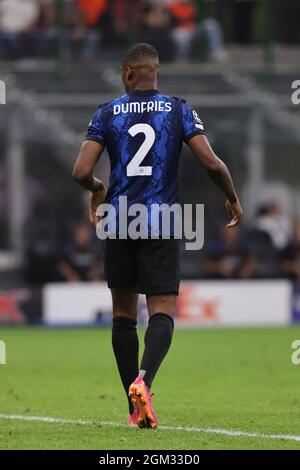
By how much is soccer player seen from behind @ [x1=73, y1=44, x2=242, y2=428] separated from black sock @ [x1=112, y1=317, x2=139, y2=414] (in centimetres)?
13

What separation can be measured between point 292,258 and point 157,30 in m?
4.92

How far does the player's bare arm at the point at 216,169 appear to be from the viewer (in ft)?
23.1

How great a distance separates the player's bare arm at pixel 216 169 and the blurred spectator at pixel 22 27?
14924 millimetres

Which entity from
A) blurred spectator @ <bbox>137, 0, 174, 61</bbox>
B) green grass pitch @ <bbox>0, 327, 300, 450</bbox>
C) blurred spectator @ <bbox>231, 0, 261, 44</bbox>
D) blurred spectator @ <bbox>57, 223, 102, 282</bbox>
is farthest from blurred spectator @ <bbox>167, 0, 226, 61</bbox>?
green grass pitch @ <bbox>0, 327, 300, 450</bbox>

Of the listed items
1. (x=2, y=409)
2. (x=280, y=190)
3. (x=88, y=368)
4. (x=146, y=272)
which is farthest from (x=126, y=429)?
(x=280, y=190)

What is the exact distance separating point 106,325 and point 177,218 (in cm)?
1289

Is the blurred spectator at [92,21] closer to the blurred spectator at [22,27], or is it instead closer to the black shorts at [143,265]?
the blurred spectator at [22,27]

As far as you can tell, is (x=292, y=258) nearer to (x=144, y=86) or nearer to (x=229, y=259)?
(x=229, y=259)

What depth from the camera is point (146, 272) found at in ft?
23.6

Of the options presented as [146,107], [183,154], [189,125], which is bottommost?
[189,125]

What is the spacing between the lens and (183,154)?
20625 millimetres

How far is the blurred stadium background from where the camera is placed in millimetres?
20078

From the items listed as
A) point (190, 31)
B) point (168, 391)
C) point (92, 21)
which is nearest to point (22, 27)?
point (92, 21)

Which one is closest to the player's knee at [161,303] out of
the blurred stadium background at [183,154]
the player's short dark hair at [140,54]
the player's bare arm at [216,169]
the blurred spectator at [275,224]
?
the player's bare arm at [216,169]
